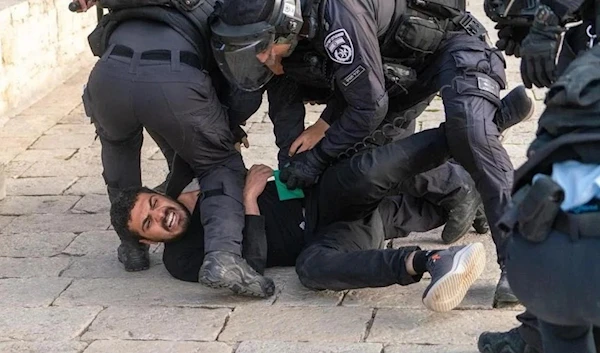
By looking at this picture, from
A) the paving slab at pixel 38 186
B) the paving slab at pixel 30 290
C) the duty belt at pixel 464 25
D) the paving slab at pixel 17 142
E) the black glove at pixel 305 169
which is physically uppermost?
the duty belt at pixel 464 25

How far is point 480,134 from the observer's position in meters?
4.33

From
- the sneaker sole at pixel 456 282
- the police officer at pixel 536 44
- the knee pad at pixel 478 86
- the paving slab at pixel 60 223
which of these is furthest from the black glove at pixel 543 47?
the paving slab at pixel 60 223

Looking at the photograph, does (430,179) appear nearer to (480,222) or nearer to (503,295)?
(480,222)

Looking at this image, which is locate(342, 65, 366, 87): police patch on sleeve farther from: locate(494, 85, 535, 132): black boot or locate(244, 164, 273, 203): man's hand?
locate(244, 164, 273, 203): man's hand

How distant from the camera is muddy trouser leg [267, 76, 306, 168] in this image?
17.0 ft

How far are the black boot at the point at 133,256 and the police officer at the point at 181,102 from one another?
0.28 feet

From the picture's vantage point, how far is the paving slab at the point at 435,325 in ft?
13.2

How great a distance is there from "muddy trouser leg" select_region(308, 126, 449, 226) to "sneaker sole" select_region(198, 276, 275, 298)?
477 millimetres

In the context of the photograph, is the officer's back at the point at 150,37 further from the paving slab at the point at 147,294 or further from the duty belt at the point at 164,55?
the paving slab at the point at 147,294

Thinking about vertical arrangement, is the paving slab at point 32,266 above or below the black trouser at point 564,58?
below

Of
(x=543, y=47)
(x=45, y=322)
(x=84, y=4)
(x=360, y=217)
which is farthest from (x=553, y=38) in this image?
(x=84, y=4)

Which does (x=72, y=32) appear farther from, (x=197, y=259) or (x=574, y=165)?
(x=574, y=165)

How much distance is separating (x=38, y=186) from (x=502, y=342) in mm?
3461

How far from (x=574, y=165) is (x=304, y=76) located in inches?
90.9
